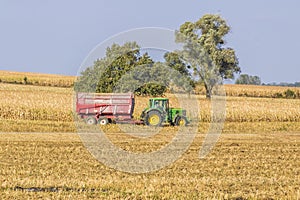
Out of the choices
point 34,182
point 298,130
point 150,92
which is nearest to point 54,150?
point 34,182

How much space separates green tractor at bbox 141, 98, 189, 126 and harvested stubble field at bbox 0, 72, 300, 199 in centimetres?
76

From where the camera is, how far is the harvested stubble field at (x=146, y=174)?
1270 cm

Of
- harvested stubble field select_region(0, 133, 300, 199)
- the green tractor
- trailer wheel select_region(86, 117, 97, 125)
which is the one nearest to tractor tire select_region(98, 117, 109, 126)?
trailer wheel select_region(86, 117, 97, 125)

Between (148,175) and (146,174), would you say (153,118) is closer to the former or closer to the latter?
(146,174)

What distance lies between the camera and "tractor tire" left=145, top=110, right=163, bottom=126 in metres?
28.4

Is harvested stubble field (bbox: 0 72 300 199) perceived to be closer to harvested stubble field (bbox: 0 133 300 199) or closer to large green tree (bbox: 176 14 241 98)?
harvested stubble field (bbox: 0 133 300 199)

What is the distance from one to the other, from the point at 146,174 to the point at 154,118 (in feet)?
43.8

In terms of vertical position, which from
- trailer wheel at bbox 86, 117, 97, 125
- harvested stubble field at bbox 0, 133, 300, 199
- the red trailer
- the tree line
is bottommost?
harvested stubble field at bbox 0, 133, 300, 199

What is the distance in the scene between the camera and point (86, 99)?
28609 millimetres

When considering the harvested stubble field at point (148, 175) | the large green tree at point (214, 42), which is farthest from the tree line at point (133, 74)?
the large green tree at point (214, 42)

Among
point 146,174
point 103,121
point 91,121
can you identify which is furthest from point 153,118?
point 146,174

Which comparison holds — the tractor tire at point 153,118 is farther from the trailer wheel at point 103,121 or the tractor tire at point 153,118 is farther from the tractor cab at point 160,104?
the trailer wheel at point 103,121

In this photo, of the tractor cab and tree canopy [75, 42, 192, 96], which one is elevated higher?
tree canopy [75, 42, 192, 96]

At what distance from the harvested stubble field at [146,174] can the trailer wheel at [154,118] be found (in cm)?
65
